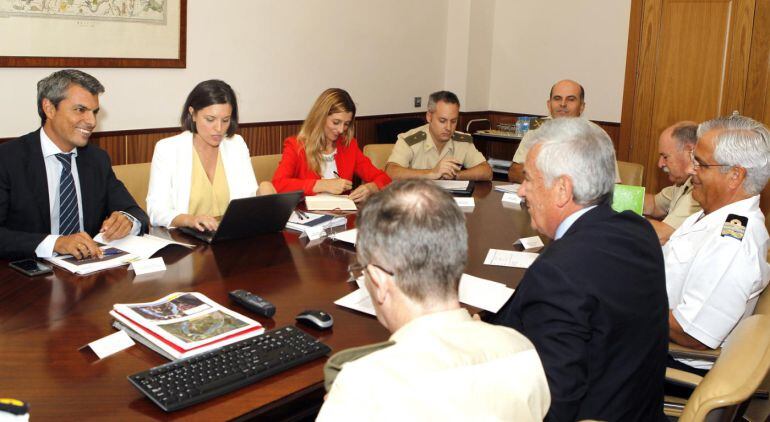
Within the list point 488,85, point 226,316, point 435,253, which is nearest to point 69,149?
point 226,316

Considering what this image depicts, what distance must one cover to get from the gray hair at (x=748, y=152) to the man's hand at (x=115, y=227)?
217cm

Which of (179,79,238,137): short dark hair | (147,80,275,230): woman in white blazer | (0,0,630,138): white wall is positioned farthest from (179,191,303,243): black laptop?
(0,0,630,138): white wall

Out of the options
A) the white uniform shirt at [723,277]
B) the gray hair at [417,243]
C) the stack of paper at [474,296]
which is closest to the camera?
the gray hair at [417,243]

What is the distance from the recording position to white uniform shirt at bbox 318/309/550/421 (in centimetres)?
121

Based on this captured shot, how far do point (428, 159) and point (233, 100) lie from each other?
1.72 metres

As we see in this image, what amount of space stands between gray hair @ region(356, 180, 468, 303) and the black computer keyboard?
475 millimetres

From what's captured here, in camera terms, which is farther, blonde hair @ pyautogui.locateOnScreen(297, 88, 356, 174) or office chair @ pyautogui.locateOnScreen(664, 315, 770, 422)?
blonde hair @ pyautogui.locateOnScreen(297, 88, 356, 174)

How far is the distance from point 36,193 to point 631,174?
347 centimetres

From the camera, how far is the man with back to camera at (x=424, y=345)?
122 centimetres

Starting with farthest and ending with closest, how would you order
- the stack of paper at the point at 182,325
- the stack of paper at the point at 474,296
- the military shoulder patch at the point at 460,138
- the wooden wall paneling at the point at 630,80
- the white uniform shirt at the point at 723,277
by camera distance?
the wooden wall paneling at the point at 630,80
the military shoulder patch at the point at 460,138
the white uniform shirt at the point at 723,277
the stack of paper at the point at 474,296
the stack of paper at the point at 182,325

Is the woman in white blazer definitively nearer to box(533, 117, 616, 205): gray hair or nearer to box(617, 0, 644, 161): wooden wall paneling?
box(533, 117, 616, 205): gray hair

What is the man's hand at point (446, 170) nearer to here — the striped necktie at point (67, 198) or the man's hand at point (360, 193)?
the man's hand at point (360, 193)

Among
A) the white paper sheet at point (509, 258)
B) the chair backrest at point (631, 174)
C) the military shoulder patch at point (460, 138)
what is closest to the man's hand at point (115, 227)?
the white paper sheet at point (509, 258)

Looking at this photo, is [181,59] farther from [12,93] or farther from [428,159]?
[428,159]
